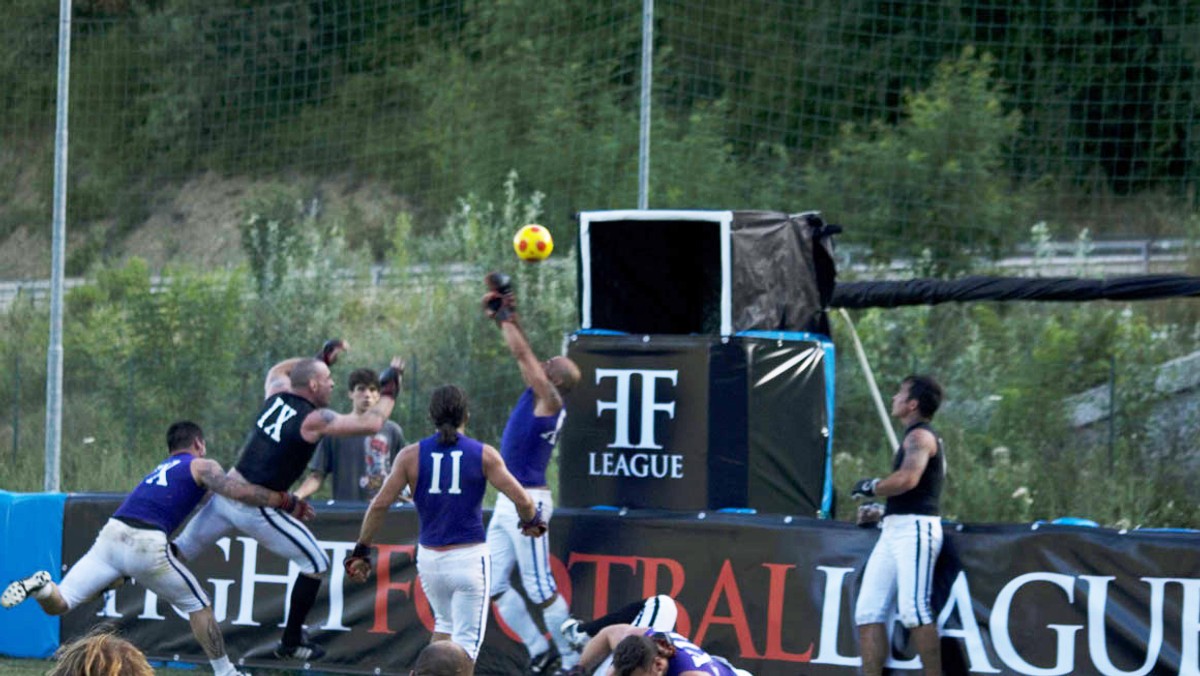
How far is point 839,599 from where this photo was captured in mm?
9750

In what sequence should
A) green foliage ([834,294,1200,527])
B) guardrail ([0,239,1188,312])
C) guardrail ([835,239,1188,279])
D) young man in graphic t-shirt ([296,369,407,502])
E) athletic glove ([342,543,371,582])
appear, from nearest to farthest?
athletic glove ([342,543,371,582]) → young man in graphic t-shirt ([296,369,407,502]) → green foliage ([834,294,1200,527]) → guardrail ([835,239,1188,279]) → guardrail ([0,239,1188,312])

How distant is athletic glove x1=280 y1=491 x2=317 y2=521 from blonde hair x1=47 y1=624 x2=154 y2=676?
606cm

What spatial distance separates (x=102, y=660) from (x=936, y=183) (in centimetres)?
1900

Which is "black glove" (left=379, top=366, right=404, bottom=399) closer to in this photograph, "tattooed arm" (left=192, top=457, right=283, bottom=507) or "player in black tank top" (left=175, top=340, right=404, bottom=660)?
"player in black tank top" (left=175, top=340, right=404, bottom=660)

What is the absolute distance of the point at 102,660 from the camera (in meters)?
3.92

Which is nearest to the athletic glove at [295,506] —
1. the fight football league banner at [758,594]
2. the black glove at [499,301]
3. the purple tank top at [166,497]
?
the purple tank top at [166,497]

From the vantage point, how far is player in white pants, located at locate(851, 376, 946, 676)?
9.23 meters

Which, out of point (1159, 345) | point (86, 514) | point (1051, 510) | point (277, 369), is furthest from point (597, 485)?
point (1159, 345)

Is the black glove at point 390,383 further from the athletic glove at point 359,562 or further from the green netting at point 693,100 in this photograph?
the green netting at point 693,100

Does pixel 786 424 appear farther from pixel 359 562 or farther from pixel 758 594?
pixel 359 562

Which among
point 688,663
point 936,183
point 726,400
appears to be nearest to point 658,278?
point 726,400

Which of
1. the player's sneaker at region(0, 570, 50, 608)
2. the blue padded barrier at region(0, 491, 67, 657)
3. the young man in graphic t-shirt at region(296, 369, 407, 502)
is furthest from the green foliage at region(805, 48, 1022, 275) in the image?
the player's sneaker at region(0, 570, 50, 608)

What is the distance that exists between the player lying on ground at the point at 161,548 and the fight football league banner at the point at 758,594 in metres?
0.98

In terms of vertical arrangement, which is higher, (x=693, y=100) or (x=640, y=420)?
(x=693, y=100)
